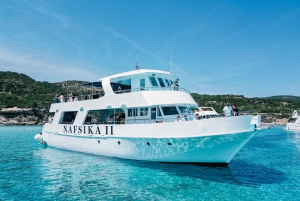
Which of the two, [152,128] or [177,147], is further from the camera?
[152,128]

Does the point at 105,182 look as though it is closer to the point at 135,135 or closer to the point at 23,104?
the point at 135,135

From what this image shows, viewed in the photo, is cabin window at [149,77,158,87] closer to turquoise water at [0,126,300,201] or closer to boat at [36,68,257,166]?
boat at [36,68,257,166]

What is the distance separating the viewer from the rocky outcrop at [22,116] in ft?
194

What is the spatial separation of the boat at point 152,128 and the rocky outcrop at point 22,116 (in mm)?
48825

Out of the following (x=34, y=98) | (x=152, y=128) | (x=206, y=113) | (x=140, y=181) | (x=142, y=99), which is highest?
(x=34, y=98)

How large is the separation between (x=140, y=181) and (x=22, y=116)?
60241 mm

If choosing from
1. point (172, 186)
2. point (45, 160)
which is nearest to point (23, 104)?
point (45, 160)

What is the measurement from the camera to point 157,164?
1263cm

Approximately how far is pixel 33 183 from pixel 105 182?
10.1 feet

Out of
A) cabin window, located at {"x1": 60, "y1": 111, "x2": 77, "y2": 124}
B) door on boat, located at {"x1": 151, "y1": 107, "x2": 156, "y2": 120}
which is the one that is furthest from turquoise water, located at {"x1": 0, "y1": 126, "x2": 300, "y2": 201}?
cabin window, located at {"x1": 60, "y1": 111, "x2": 77, "y2": 124}

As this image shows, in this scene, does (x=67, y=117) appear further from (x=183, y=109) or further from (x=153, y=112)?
(x=183, y=109)

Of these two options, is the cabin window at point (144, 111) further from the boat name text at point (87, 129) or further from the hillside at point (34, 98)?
the hillside at point (34, 98)

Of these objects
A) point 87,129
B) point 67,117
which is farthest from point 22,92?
point 87,129

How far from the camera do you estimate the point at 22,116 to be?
6069cm
